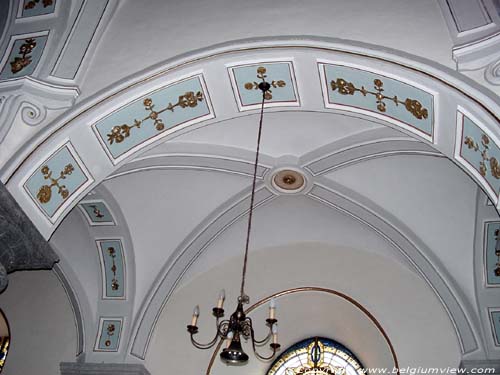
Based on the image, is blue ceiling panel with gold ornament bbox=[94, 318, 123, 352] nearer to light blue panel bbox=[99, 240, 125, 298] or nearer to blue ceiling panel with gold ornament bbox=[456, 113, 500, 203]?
light blue panel bbox=[99, 240, 125, 298]

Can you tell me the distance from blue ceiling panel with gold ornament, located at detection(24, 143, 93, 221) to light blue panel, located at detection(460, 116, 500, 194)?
389 cm

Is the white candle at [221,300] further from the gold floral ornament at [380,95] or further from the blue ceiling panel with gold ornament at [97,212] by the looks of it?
the blue ceiling panel with gold ornament at [97,212]

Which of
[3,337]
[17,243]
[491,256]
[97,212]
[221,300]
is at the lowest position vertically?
[221,300]

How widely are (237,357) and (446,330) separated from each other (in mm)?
4165

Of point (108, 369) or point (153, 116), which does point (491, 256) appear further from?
point (108, 369)

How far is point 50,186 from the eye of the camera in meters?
6.96

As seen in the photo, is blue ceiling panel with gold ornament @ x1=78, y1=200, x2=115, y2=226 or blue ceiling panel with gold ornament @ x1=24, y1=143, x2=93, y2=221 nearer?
blue ceiling panel with gold ornament @ x1=24, y1=143, x2=93, y2=221

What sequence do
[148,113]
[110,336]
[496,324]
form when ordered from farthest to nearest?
1. [110,336]
2. [496,324]
3. [148,113]

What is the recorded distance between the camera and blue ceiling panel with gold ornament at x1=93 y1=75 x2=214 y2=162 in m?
7.20

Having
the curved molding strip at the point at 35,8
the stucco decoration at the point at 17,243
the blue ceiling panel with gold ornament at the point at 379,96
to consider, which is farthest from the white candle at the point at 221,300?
the curved molding strip at the point at 35,8

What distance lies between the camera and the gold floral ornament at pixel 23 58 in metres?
6.90

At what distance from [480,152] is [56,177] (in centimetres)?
416

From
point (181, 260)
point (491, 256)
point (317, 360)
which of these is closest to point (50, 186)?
point (181, 260)

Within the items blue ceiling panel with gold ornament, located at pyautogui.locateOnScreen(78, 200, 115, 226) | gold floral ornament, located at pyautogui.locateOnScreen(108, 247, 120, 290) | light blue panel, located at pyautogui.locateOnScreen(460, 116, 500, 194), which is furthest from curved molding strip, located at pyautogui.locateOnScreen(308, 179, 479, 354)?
light blue panel, located at pyautogui.locateOnScreen(460, 116, 500, 194)
